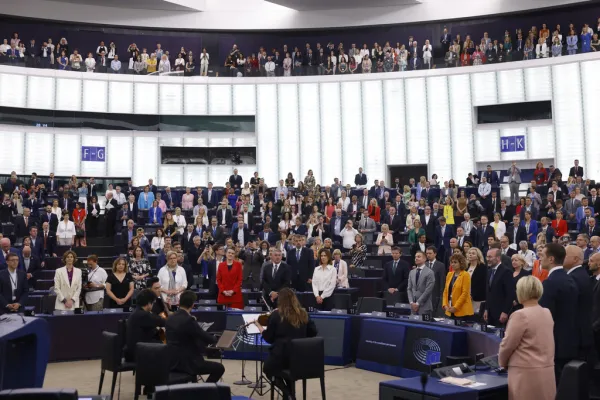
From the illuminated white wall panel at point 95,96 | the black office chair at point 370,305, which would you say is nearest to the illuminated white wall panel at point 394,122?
the illuminated white wall panel at point 95,96

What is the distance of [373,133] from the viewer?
3036 centimetres

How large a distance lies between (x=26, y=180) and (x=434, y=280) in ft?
70.8

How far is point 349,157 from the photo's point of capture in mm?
30484

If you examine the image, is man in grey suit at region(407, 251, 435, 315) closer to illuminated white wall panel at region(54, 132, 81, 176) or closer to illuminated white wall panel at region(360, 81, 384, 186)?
illuminated white wall panel at region(360, 81, 384, 186)

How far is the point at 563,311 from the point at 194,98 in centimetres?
2600

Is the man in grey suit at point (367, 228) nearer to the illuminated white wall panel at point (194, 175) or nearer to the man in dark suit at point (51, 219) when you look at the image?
the man in dark suit at point (51, 219)

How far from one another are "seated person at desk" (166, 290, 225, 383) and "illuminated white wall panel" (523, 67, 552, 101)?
A: 2357cm

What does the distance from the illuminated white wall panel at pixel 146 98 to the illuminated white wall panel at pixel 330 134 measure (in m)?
7.34

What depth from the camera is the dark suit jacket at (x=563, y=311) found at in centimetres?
625

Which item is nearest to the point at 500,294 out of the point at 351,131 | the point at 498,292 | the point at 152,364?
the point at 498,292

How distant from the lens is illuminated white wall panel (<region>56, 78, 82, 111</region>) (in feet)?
95.2

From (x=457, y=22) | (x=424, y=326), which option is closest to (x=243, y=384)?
(x=424, y=326)

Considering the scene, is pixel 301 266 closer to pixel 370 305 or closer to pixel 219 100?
pixel 370 305

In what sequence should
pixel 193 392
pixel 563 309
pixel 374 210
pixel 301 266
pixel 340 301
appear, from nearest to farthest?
pixel 193 392
pixel 563 309
pixel 340 301
pixel 301 266
pixel 374 210
